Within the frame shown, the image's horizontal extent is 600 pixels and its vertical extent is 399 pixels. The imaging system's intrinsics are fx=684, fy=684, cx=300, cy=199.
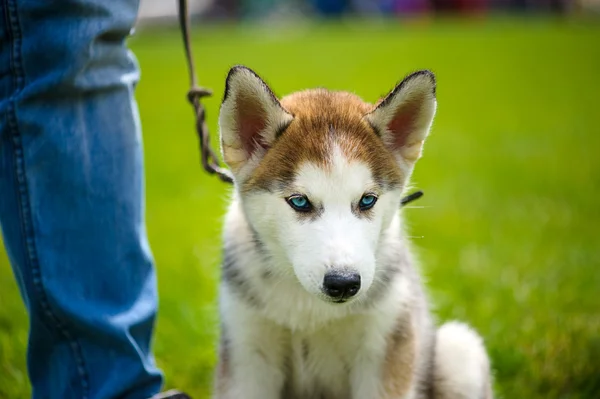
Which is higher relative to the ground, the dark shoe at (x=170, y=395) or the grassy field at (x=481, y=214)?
the dark shoe at (x=170, y=395)

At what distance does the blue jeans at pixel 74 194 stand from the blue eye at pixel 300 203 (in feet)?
1.89

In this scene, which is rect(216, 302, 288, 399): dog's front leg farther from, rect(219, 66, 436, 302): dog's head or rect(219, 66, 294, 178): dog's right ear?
rect(219, 66, 294, 178): dog's right ear

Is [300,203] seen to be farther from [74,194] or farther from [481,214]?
[481,214]

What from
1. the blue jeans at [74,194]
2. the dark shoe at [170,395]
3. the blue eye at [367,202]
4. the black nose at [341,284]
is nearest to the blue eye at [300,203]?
the blue eye at [367,202]

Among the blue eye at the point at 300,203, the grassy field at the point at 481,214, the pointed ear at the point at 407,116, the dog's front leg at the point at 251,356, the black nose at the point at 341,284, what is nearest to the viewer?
the black nose at the point at 341,284

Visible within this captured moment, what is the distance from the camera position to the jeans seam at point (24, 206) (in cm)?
205

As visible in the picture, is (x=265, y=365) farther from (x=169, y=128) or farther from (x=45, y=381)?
(x=169, y=128)

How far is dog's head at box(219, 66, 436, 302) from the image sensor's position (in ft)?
6.98

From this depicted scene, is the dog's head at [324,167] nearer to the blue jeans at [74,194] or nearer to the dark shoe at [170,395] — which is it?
the blue jeans at [74,194]

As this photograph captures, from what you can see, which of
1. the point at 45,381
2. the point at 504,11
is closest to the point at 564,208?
the point at 45,381

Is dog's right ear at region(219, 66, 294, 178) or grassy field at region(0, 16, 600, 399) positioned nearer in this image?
dog's right ear at region(219, 66, 294, 178)

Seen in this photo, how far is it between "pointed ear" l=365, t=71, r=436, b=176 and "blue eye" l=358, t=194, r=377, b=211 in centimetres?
26

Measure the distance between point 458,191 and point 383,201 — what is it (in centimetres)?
397

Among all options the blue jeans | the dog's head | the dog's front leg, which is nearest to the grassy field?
the dog's front leg
